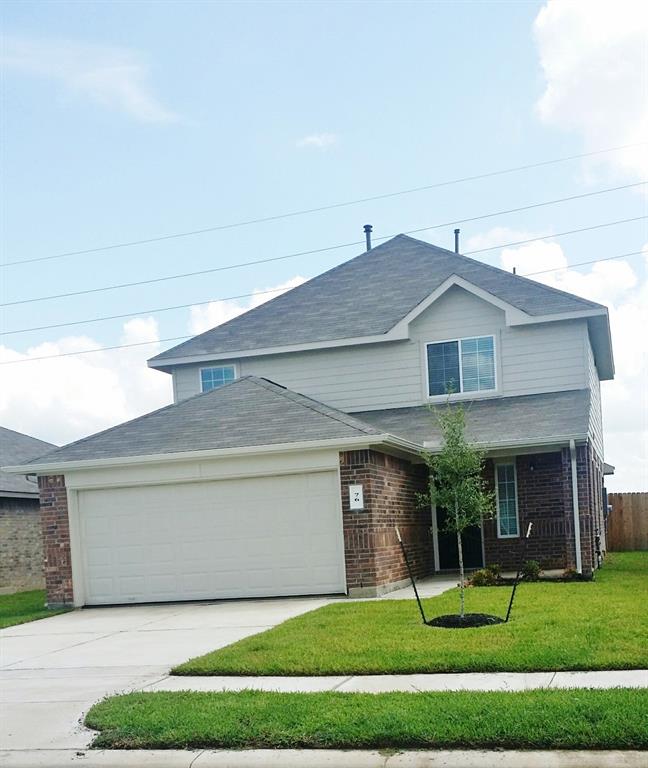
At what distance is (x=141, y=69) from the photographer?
18.0m

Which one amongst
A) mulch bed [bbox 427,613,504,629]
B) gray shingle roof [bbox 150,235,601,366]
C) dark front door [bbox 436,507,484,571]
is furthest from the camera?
gray shingle roof [bbox 150,235,601,366]

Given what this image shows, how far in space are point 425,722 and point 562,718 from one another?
98 cm

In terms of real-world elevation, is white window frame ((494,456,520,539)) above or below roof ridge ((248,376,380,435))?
below

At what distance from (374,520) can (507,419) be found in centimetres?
474

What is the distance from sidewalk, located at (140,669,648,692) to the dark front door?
36.3 ft

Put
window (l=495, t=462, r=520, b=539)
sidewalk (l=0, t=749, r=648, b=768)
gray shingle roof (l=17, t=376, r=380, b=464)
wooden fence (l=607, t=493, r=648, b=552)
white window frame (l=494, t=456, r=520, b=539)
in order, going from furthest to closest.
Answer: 1. wooden fence (l=607, t=493, r=648, b=552)
2. window (l=495, t=462, r=520, b=539)
3. white window frame (l=494, t=456, r=520, b=539)
4. gray shingle roof (l=17, t=376, r=380, b=464)
5. sidewalk (l=0, t=749, r=648, b=768)

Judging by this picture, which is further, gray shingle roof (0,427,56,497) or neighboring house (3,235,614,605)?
gray shingle roof (0,427,56,497)

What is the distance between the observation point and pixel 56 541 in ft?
57.9

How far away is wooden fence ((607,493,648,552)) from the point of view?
93.0ft

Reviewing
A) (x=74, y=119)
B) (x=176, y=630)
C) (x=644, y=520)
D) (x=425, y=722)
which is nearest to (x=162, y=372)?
(x=74, y=119)

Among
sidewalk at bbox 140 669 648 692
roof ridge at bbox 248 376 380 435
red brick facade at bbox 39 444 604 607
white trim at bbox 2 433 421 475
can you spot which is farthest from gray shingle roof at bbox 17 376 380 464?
sidewalk at bbox 140 669 648 692

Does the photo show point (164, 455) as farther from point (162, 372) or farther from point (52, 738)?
point (52, 738)

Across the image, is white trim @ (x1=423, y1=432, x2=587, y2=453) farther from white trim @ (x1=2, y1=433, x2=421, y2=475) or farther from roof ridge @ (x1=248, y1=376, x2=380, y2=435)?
roof ridge @ (x1=248, y1=376, x2=380, y2=435)

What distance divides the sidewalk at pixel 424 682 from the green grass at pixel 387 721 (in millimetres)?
384
